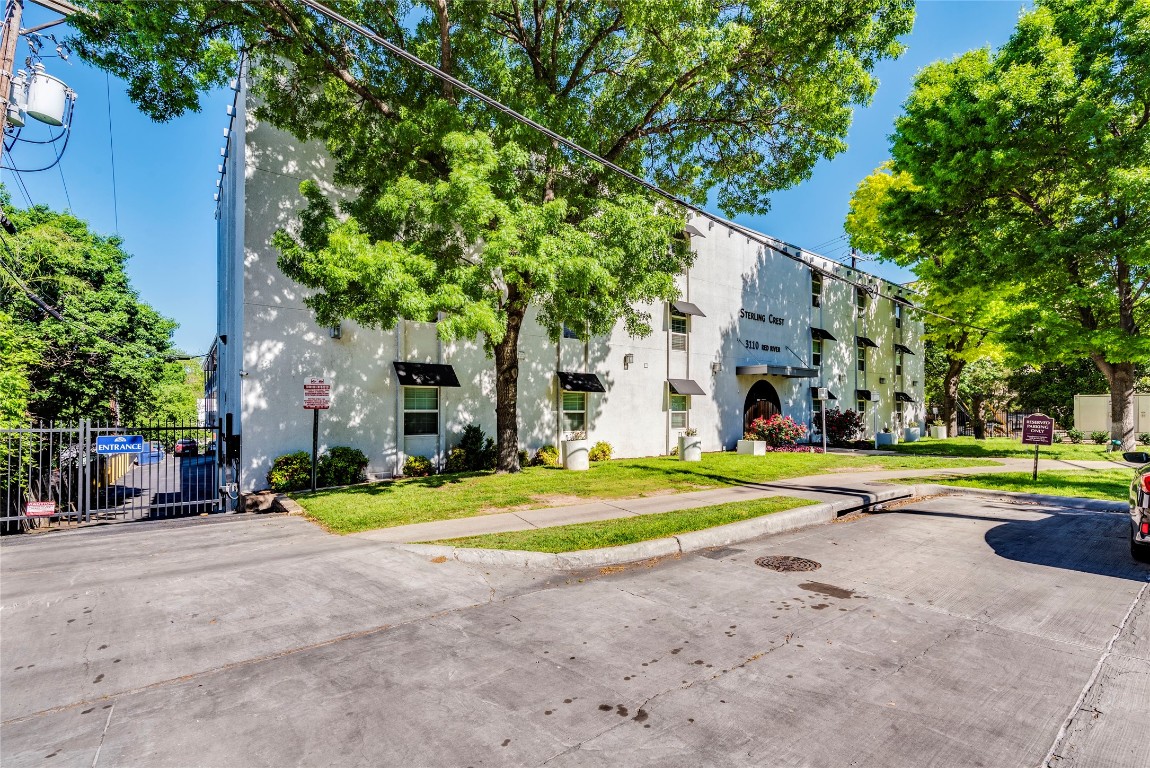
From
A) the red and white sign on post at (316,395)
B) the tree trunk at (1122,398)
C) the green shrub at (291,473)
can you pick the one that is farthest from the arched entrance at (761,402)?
the red and white sign on post at (316,395)

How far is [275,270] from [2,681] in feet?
35.6

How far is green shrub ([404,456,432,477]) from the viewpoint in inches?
548

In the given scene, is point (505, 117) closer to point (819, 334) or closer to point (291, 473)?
point (291, 473)

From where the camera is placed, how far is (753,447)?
19.4 metres

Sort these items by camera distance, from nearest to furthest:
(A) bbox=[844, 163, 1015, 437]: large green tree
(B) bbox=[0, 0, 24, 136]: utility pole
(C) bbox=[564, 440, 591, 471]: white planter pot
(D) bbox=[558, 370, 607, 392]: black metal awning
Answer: (B) bbox=[0, 0, 24, 136]: utility pole
(C) bbox=[564, 440, 591, 471]: white planter pot
(D) bbox=[558, 370, 607, 392]: black metal awning
(A) bbox=[844, 163, 1015, 437]: large green tree

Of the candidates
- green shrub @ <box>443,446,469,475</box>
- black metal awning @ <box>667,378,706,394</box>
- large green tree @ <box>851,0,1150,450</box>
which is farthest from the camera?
black metal awning @ <box>667,378,706,394</box>

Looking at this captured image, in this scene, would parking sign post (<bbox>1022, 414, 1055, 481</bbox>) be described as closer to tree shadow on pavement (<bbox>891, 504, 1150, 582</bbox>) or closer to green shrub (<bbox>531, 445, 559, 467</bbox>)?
tree shadow on pavement (<bbox>891, 504, 1150, 582</bbox>)

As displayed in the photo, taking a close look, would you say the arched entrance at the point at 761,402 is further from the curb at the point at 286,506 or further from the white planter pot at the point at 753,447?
the curb at the point at 286,506

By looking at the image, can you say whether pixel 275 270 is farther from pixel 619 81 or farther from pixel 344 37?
pixel 619 81

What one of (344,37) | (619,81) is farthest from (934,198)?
(344,37)

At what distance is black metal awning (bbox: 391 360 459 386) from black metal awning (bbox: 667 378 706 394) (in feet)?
28.9

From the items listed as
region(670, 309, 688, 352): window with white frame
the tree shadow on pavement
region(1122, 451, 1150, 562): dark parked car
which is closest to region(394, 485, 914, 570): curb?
the tree shadow on pavement

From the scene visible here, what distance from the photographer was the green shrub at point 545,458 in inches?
635

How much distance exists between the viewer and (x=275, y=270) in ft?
41.7
